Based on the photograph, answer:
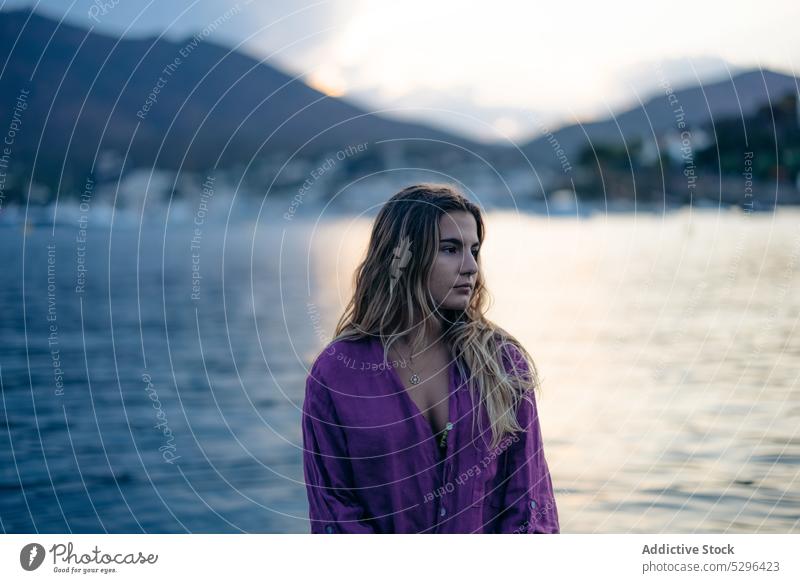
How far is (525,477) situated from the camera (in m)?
3.12

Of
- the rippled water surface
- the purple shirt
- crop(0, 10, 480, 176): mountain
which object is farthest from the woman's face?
crop(0, 10, 480, 176): mountain

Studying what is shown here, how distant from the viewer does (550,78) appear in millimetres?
5859

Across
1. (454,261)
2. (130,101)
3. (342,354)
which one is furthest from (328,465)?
(130,101)

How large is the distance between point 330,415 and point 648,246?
34.1 m

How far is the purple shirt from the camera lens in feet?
10.1

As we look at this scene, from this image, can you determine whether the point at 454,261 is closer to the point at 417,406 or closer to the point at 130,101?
the point at 417,406

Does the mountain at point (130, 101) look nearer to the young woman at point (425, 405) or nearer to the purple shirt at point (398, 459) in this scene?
the young woman at point (425, 405)

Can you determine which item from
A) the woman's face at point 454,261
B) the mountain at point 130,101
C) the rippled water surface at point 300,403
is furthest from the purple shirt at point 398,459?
the mountain at point 130,101

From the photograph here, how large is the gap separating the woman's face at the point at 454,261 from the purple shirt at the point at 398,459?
21 cm

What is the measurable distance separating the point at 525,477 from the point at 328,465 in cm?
55

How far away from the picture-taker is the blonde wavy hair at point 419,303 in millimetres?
3168

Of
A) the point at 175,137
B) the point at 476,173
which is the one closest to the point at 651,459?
the point at 476,173

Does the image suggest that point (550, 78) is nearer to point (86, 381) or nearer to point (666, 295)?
point (86, 381)

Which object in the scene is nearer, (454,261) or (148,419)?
(454,261)
